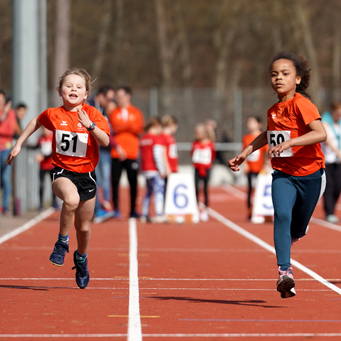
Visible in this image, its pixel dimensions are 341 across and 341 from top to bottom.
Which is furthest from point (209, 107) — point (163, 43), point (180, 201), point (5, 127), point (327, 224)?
point (5, 127)

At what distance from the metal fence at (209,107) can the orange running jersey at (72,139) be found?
21.3m

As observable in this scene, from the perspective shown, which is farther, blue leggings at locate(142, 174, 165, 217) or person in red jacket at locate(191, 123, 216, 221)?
person in red jacket at locate(191, 123, 216, 221)

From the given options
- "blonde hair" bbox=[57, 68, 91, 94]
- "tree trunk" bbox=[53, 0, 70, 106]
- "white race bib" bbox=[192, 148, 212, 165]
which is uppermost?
"tree trunk" bbox=[53, 0, 70, 106]

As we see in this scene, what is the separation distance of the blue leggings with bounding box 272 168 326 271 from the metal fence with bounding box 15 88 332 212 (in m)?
21.7

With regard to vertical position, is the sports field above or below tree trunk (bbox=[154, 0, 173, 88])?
below

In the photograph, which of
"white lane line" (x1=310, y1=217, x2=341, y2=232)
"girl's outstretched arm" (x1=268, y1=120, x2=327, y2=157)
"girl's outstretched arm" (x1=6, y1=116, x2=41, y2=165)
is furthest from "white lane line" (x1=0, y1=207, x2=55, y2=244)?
"girl's outstretched arm" (x1=268, y1=120, x2=327, y2=157)

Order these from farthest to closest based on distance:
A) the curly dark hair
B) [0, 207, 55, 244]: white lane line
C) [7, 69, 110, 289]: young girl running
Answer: [0, 207, 55, 244]: white lane line, [7, 69, 110, 289]: young girl running, the curly dark hair

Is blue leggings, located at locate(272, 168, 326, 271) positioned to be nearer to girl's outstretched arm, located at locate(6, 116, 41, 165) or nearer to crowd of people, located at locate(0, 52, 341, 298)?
crowd of people, located at locate(0, 52, 341, 298)

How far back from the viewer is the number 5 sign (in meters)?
14.9

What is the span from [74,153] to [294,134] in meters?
1.88

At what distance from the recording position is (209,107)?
94.7ft

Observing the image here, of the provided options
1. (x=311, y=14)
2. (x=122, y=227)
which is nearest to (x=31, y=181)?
(x=122, y=227)

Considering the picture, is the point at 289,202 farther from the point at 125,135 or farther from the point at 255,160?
the point at 255,160

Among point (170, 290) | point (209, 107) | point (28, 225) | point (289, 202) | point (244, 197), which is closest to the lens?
point (289, 202)
